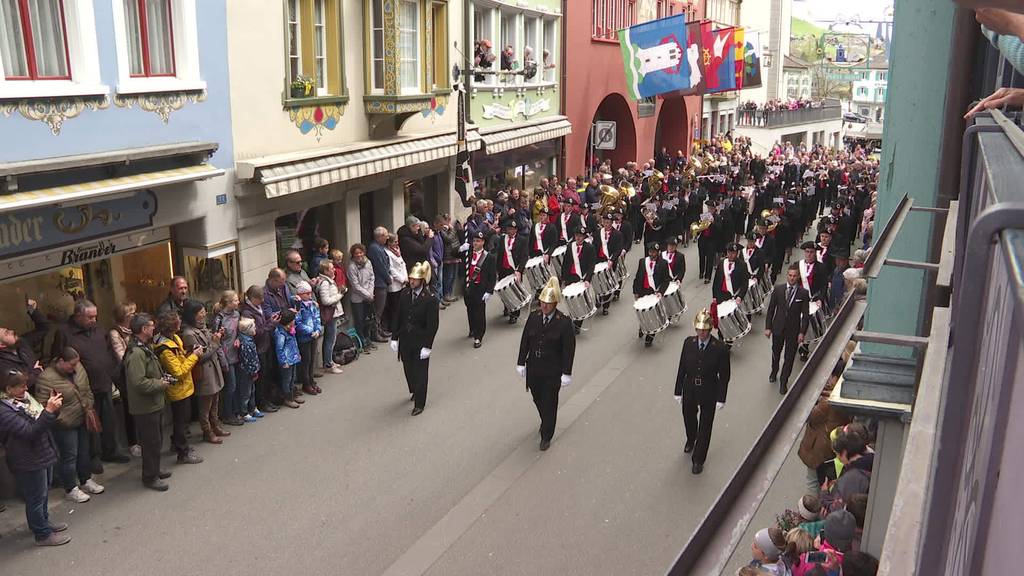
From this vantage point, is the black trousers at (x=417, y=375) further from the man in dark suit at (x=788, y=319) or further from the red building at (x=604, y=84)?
the red building at (x=604, y=84)

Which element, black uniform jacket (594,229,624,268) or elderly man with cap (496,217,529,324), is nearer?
elderly man with cap (496,217,529,324)

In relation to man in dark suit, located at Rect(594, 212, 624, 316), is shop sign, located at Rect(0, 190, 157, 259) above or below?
above

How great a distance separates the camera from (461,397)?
478 inches

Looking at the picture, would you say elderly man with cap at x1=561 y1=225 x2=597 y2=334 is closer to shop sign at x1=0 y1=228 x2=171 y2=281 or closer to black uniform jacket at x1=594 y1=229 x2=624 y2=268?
black uniform jacket at x1=594 y1=229 x2=624 y2=268

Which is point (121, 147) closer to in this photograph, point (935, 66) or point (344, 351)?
point (344, 351)

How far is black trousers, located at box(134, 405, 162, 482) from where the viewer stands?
909 centimetres

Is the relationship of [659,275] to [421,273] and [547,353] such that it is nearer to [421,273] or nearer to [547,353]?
[421,273]

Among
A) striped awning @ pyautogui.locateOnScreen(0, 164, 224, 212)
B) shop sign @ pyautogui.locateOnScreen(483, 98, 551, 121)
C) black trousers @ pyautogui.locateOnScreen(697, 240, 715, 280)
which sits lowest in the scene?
black trousers @ pyautogui.locateOnScreen(697, 240, 715, 280)

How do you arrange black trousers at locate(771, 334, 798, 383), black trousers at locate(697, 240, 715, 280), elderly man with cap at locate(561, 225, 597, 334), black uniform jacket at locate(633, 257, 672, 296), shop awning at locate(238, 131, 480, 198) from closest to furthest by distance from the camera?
black trousers at locate(771, 334, 798, 383)
shop awning at locate(238, 131, 480, 198)
black uniform jacket at locate(633, 257, 672, 296)
elderly man with cap at locate(561, 225, 597, 334)
black trousers at locate(697, 240, 715, 280)

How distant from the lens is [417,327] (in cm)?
1124

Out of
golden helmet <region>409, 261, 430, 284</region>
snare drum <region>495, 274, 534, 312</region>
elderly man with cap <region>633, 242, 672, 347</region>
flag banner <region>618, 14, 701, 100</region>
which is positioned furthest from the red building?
golden helmet <region>409, 261, 430, 284</region>

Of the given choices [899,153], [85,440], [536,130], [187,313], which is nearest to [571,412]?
[187,313]

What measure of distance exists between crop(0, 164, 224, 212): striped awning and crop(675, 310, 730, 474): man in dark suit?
242 inches

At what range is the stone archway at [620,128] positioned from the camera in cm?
3294
